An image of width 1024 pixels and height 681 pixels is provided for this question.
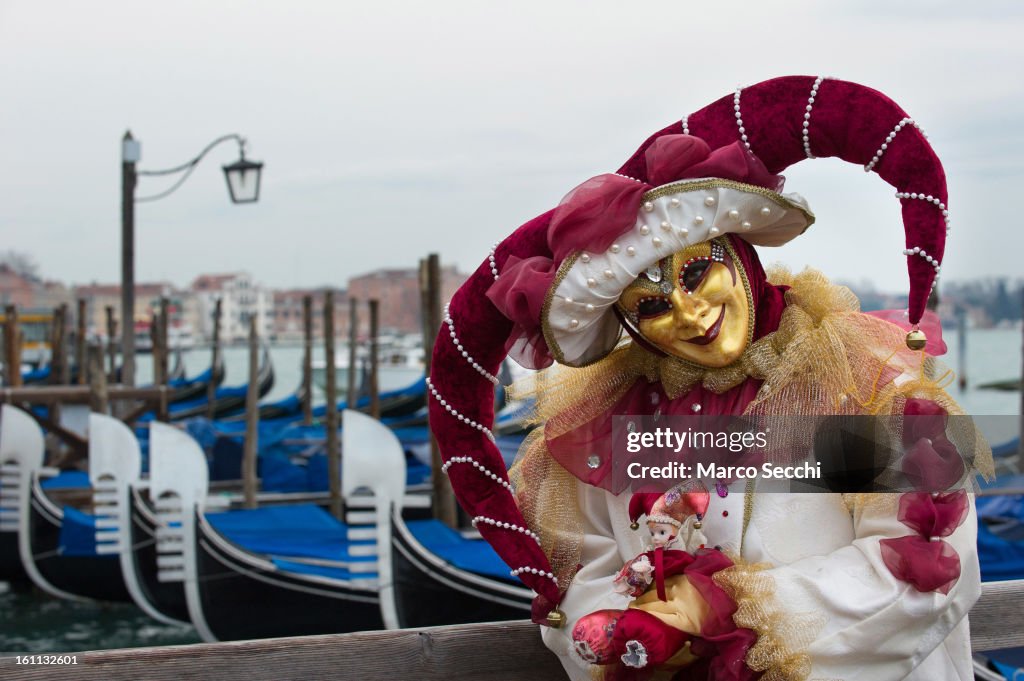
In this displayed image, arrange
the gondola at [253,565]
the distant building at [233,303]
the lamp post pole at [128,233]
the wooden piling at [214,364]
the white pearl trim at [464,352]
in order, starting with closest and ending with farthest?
1. the white pearl trim at [464,352]
2. the gondola at [253,565]
3. the lamp post pole at [128,233]
4. the wooden piling at [214,364]
5. the distant building at [233,303]

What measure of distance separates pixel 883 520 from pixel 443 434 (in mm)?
684

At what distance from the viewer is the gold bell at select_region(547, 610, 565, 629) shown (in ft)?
5.74

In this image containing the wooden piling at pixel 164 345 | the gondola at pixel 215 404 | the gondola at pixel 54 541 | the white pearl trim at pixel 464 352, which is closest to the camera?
the white pearl trim at pixel 464 352

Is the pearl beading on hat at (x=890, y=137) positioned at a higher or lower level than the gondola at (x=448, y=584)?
higher

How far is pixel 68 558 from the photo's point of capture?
27.5 feet

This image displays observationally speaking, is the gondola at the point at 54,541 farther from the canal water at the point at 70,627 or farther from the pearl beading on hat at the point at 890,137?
the pearl beading on hat at the point at 890,137

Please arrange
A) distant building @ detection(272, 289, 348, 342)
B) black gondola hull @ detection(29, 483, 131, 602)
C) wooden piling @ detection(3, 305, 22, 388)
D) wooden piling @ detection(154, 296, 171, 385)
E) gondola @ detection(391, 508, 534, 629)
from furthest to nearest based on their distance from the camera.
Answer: distant building @ detection(272, 289, 348, 342) < wooden piling @ detection(154, 296, 171, 385) < wooden piling @ detection(3, 305, 22, 388) < black gondola hull @ detection(29, 483, 131, 602) < gondola @ detection(391, 508, 534, 629)

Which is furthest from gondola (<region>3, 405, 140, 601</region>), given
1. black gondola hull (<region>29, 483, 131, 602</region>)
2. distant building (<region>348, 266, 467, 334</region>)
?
distant building (<region>348, 266, 467, 334</region>)

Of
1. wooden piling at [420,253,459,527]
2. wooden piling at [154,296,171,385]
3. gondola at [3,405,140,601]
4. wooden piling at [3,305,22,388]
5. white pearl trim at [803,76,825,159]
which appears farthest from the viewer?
wooden piling at [154,296,171,385]

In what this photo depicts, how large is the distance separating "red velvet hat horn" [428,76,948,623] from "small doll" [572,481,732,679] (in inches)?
9.6

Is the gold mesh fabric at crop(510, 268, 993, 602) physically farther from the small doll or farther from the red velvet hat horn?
the small doll

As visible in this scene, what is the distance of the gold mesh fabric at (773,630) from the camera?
1454 millimetres

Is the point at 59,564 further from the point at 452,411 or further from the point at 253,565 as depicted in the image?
the point at 452,411

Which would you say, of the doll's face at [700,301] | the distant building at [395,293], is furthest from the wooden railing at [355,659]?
the distant building at [395,293]
